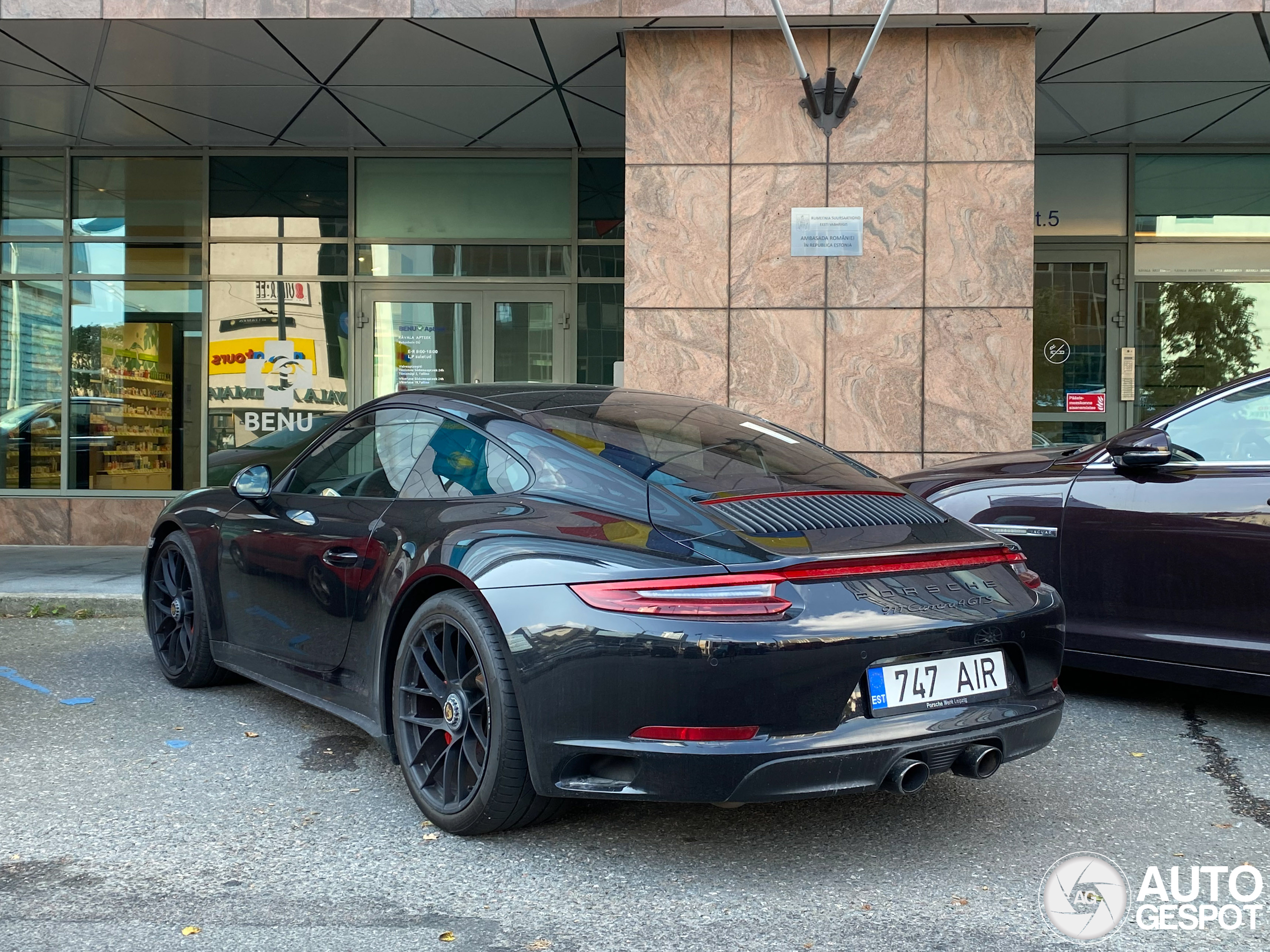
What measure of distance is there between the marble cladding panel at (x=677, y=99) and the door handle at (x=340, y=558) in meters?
5.27

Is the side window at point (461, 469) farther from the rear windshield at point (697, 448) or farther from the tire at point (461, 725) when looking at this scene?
the tire at point (461, 725)

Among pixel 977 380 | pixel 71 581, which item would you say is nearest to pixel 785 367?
pixel 977 380

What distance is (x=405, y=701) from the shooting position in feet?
11.5

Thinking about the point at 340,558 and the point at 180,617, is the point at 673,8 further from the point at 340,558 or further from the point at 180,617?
the point at 340,558

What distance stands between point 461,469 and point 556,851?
1.20m

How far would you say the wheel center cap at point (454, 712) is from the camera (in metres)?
3.25

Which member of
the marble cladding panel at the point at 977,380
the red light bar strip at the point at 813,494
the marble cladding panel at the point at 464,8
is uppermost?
the marble cladding panel at the point at 464,8

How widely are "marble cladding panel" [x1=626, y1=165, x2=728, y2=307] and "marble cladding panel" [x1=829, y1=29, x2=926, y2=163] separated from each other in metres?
1.18

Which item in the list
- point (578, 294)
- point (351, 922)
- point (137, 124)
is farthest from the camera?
point (578, 294)

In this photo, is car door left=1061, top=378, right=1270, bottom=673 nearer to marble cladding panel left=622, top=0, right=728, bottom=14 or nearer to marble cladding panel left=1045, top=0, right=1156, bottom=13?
marble cladding panel left=1045, top=0, right=1156, bottom=13

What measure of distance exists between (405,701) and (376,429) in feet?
3.89

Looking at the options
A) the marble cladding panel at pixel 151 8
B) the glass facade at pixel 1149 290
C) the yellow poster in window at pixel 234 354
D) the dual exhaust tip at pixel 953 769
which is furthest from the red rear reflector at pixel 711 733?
the yellow poster in window at pixel 234 354

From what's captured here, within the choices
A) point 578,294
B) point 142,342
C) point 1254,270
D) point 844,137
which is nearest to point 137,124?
point 142,342

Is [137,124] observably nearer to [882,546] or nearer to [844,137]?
[844,137]
